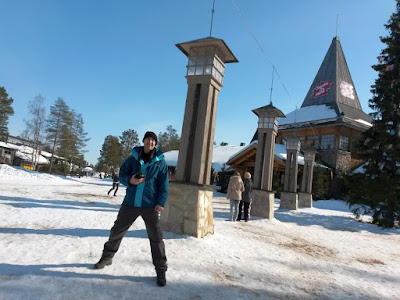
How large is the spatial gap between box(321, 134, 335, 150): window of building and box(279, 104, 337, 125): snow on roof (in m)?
1.88

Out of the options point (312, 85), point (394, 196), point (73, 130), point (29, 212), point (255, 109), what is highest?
point (312, 85)

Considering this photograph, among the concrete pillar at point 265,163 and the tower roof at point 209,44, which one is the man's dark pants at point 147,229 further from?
the concrete pillar at point 265,163

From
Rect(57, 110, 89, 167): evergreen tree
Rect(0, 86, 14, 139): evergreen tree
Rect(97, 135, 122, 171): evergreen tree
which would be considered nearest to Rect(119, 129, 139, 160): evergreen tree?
Rect(97, 135, 122, 171): evergreen tree

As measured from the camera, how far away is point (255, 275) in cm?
387

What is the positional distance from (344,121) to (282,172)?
800cm

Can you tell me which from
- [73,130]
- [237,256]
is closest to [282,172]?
[237,256]

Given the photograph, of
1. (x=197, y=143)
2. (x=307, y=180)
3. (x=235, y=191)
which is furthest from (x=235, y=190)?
(x=307, y=180)

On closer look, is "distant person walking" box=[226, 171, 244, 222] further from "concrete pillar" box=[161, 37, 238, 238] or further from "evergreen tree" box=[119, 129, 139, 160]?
"evergreen tree" box=[119, 129, 139, 160]

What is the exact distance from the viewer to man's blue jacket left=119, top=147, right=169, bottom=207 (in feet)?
11.0

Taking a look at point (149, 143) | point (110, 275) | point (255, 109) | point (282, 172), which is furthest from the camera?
point (282, 172)

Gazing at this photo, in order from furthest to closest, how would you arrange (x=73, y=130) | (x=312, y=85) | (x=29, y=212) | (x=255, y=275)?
(x=73, y=130)
(x=312, y=85)
(x=29, y=212)
(x=255, y=275)

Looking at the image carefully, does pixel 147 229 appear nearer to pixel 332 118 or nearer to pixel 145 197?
pixel 145 197

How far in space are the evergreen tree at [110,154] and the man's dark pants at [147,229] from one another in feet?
193

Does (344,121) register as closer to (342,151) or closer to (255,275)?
(342,151)
